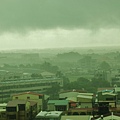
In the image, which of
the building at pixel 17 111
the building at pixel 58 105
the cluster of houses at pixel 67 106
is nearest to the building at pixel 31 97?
the cluster of houses at pixel 67 106

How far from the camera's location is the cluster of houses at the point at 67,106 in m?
13.6

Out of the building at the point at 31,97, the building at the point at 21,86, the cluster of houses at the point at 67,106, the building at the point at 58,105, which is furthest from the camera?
the building at the point at 21,86

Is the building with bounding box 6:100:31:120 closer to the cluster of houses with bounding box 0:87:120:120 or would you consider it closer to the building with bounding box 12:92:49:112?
the cluster of houses with bounding box 0:87:120:120

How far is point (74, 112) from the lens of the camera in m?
14.5

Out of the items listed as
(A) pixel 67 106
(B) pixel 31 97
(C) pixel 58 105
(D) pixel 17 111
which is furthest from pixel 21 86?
(D) pixel 17 111

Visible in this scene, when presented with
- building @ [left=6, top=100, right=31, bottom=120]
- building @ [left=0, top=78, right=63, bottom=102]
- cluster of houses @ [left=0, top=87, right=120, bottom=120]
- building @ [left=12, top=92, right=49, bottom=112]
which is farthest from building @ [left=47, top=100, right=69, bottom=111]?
building @ [left=0, top=78, right=63, bottom=102]

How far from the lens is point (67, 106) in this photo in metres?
15.8

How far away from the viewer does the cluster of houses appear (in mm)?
13553

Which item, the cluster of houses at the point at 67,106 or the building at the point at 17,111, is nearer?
the cluster of houses at the point at 67,106

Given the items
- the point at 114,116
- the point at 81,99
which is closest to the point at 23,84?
the point at 81,99

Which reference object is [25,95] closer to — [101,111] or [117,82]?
[101,111]

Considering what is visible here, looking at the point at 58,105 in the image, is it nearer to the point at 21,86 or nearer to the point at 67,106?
the point at 67,106

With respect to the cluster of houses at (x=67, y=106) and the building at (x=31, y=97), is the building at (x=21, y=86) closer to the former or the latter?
the cluster of houses at (x=67, y=106)

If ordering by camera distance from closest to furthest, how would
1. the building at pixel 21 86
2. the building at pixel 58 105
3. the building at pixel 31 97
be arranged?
the building at pixel 58 105
the building at pixel 31 97
the building at pixel 21 86
